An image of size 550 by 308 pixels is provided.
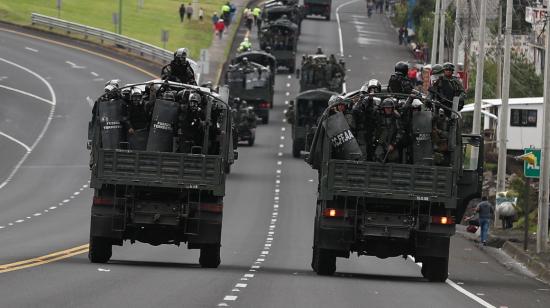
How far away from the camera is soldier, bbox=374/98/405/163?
27.2 m

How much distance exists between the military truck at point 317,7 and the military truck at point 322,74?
170ft

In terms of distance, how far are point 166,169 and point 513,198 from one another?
25.5 meters

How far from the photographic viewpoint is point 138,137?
28.4 m

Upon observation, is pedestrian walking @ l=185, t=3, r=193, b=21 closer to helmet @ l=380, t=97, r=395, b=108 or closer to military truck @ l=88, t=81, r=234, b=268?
military truck @ l=88, t=81, r=234, b=268

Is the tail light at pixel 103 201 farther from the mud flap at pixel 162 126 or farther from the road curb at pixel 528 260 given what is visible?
the road curb at pixel 528 260

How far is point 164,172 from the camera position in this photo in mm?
27484

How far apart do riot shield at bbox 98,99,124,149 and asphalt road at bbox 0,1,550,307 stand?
206 cm

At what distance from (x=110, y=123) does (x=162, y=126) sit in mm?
872

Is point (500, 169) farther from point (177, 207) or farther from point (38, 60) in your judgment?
point (38, 60)

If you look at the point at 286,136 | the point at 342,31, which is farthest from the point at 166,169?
the point at 342,31

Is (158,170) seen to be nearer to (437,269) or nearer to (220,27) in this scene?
(437,269)

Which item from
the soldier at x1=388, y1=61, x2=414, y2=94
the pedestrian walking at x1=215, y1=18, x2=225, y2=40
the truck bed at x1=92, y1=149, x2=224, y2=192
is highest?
the pedestrian walking at x1=215, y1=18, x2=225, y2=40

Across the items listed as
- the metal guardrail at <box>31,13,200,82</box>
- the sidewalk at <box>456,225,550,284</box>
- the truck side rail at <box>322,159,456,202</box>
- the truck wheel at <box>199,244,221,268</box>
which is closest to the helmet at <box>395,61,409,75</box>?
the truck side rail at <box>322,159,456,202</box>

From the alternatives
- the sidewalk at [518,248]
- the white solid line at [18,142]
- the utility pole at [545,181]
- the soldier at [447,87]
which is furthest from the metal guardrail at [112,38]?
the soldier at [447,87]
